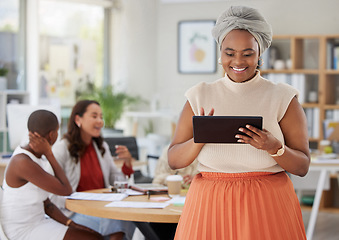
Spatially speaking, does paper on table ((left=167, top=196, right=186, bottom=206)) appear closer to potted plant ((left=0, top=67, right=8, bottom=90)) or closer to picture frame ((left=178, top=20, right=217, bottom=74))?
potted plant ((left=0, top=67, right=8, bottom=90))

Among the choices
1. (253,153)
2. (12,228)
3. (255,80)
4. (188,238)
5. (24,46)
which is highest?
(24,46)

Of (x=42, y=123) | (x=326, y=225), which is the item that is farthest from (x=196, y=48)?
(x=42, y=123)

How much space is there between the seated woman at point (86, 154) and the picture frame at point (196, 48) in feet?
12.1

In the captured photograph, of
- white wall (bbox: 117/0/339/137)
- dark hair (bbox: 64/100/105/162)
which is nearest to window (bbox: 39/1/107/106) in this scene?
white wall (bbox: 117/0/339/137)

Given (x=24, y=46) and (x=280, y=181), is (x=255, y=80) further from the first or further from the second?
(x=24, y=46)

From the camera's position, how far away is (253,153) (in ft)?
6.13

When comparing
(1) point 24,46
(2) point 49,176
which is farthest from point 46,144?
(1) point 24,46

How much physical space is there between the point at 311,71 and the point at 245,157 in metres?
4.91

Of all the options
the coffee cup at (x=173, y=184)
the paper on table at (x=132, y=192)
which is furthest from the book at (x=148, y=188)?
the coffee cup at (x=173, y=184)

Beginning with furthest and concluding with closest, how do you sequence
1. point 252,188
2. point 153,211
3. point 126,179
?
1. point 126,179
2. point 153,211
3. point 252,188

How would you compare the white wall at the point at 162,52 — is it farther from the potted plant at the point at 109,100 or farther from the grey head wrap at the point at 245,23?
the grey head wrap at the point at 245,23

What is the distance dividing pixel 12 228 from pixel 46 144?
0.48 meters

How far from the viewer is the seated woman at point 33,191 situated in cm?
293

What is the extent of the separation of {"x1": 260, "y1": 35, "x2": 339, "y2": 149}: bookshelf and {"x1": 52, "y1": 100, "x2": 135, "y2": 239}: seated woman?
3.26 m
